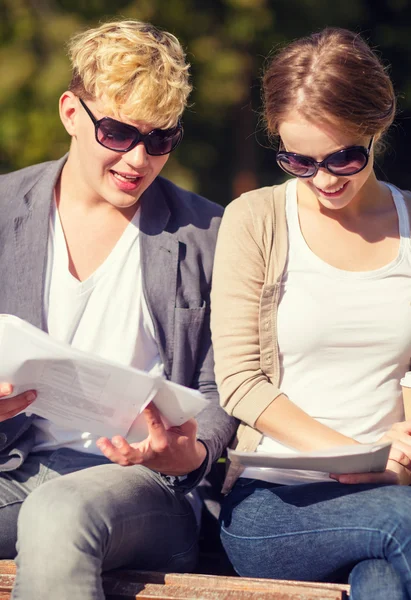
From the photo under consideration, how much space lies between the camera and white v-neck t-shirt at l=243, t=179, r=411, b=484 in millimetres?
2391

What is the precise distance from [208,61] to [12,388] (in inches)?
312

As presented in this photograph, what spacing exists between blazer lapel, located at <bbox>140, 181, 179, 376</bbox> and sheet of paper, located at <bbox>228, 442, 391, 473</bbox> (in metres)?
0.58

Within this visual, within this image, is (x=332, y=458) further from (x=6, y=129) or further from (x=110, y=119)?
(x=6, y=129)

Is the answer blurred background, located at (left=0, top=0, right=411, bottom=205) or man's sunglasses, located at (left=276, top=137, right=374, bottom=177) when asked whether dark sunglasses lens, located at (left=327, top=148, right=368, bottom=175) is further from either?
blurred background, located at (left=0, top=0, right=411, bottom=205)

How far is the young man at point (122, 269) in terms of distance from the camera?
92.4 inches

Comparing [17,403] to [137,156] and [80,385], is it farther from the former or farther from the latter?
[137,156]

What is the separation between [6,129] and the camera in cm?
912

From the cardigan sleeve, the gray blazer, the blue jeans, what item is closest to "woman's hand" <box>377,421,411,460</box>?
the blue jeans

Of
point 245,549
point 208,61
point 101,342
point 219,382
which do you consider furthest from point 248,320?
point 208,61

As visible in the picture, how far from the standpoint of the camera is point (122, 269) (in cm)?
258

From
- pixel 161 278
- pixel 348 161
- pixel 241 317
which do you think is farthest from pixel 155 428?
pixel 348 161

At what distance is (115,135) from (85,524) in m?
1.01

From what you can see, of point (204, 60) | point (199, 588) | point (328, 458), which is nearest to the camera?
point (328, 458)

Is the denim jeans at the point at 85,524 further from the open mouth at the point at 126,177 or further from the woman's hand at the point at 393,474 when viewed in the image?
the open mouth at the point at 126,177
